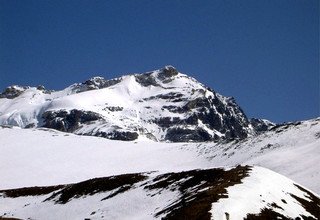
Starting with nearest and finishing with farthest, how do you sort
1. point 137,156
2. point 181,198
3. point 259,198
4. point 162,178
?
point 259,198, point 181,198, point 162,178, point 137,156

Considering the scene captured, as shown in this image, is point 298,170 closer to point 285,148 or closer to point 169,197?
point 285,148

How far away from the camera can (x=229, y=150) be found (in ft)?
319

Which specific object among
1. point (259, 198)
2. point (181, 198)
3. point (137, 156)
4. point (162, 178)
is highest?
point (137, 156)

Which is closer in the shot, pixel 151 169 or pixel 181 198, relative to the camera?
pixel 181 198

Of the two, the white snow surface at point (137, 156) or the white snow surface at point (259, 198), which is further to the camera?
the white snow surface at point (137, 156)

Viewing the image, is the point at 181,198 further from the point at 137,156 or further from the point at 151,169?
the point at 137,156

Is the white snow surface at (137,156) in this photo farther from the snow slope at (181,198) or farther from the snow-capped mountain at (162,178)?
the snow slope at (181,198)

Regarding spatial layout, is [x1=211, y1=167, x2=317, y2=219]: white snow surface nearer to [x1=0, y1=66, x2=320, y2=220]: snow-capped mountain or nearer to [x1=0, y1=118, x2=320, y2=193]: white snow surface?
[x1=0, y1=66, x2=320, y2=220]: snow-capped mountain

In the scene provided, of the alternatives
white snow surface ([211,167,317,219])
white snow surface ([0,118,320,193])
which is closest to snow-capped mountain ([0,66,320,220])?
white snow surface ([211,167,317,219])

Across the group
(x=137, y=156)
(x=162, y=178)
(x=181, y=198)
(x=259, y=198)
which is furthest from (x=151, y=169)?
(x=259, y=198)

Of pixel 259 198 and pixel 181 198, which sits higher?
pixel 181 198

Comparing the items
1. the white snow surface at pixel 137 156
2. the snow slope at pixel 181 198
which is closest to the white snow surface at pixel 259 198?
the snow slope at pixel 181 198

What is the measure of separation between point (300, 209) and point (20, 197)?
4647 centimetres

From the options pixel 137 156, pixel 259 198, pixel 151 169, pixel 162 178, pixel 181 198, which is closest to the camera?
pixel 259 198
